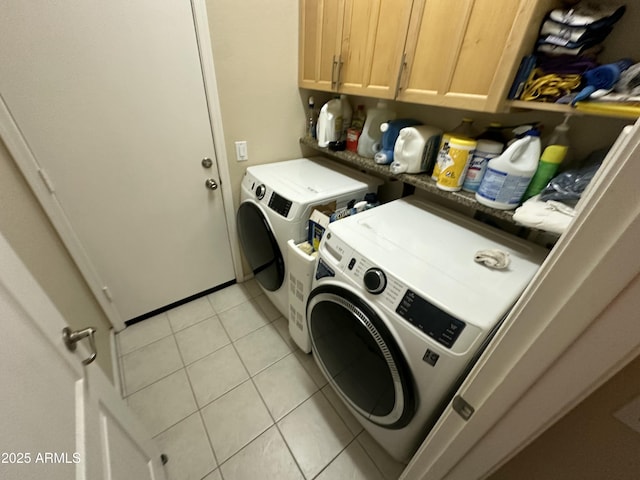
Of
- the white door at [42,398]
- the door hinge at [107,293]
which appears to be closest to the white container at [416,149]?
the white door at [42,398]

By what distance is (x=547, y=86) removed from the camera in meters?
0.77

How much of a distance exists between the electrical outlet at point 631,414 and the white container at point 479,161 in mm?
745

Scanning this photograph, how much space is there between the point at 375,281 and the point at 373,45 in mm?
1059

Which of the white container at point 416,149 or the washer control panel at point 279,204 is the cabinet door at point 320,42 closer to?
the white container at point 416,149

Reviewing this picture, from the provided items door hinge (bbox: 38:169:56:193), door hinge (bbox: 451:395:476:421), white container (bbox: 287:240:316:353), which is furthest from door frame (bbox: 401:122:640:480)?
door hinge (bbox: 38:169:56:193)

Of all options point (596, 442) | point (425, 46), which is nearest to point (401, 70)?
point (425, 46)

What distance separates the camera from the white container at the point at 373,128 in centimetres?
138

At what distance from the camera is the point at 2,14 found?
2.98ft

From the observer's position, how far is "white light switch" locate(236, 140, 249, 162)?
161 centimetres

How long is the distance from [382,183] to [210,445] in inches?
64.5

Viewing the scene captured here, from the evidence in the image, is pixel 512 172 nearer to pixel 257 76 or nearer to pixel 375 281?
pixel 375 281

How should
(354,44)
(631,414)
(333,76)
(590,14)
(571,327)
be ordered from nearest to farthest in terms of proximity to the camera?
(571,327)
(631,414)
(590,14)
(354,44)
(333,76)

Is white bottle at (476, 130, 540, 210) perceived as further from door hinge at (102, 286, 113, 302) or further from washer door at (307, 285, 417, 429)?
door hinge at (102, 286, 113, 302)

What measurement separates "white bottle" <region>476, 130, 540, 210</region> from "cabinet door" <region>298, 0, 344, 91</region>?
933 millimetres
